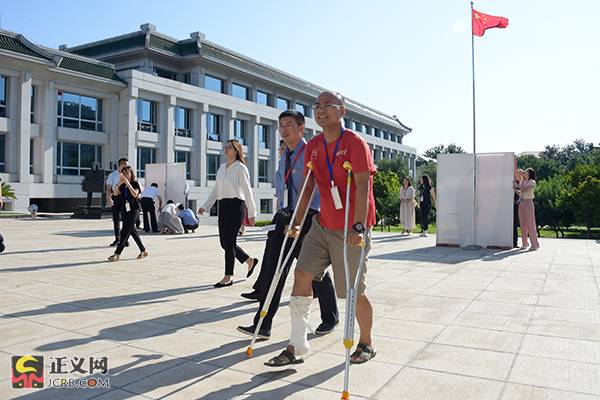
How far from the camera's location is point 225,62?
41.0m

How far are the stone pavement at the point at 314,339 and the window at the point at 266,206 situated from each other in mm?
39383

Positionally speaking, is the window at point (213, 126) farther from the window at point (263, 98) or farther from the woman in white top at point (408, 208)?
the woman in white top at point (408, 208)

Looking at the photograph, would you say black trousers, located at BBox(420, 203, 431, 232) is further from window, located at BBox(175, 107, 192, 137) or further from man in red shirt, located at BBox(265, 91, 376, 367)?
window, located at BBox(175, 107, 192, 137)

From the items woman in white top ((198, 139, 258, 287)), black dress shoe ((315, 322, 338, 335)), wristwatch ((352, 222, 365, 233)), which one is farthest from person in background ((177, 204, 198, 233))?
wristwatch ((352, 222, 365, 233))

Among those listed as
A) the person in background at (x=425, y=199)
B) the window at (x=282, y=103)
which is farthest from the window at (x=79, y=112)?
the person in background at (x=425, y=199)

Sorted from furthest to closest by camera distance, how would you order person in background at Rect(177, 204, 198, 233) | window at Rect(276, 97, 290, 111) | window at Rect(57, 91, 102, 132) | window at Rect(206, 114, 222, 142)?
window at Rect(276, 97, 290, 111) < window at Rect(206, 114, 222, 142) < window at Rect(57, 91, 102, 132) < person in background at Rect(177, 204, 198, 233)

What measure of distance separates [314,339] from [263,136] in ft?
147

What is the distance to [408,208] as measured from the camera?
1692 cm

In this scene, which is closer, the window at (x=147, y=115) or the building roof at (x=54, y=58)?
the building roof at (x=54, y=58)

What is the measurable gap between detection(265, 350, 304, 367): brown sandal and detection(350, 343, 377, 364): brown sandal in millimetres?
415

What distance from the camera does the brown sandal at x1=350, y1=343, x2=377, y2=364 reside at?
12.1 feet

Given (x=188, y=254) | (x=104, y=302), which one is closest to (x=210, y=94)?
(x=188, y=254)

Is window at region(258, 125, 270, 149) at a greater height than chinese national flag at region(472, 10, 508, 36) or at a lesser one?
greater

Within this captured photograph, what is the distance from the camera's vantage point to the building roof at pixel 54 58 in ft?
93.6
